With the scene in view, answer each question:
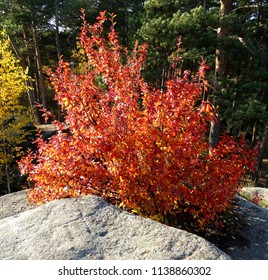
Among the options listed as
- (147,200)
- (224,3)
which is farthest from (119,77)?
(224,3)

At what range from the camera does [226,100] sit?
33.9 feet

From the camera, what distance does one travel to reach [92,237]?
11.0 ft

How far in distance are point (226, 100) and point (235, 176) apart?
6.29 m

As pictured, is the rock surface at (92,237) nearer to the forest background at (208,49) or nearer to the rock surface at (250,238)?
the rock surface at (250,238)

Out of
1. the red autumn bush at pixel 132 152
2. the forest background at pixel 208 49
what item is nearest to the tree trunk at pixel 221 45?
the forest background at pixel 208 49

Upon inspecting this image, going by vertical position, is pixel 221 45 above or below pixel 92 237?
above

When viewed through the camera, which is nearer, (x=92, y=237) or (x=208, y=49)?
(x=92, y=237)

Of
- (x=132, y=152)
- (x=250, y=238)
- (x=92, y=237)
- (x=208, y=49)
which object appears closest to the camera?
(x=92, y=237)

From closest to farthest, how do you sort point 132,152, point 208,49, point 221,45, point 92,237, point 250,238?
point 92,237 → point 132,152 → point 250,238 → point 208,49 → point 221,45

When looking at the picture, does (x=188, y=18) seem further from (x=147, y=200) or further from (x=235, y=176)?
(x=147, y=200)

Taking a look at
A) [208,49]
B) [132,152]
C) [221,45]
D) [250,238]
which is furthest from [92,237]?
[221,45]

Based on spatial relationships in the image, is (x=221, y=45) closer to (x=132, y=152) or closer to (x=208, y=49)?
(x=208, y=49)
